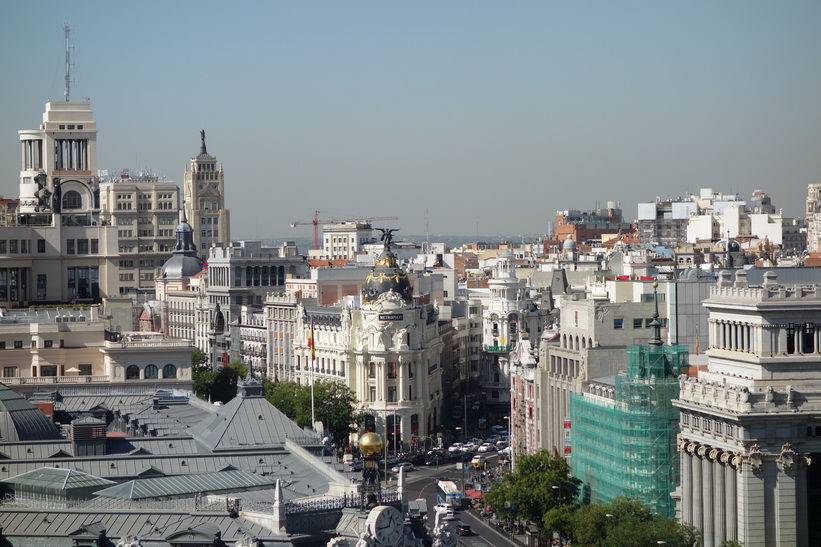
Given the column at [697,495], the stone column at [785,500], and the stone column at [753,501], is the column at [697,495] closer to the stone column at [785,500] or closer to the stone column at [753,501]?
the stone column at [753,501]

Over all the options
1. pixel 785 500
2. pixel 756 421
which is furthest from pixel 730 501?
pixel 756 421

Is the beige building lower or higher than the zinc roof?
higher

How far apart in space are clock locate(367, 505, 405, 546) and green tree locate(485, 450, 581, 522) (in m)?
68.9

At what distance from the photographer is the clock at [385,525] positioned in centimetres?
7338

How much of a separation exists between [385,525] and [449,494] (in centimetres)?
9573

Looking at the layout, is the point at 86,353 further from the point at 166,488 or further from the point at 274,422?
the point at 166,488

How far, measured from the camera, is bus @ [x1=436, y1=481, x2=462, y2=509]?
167 metres

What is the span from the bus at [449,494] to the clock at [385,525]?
3532 inches

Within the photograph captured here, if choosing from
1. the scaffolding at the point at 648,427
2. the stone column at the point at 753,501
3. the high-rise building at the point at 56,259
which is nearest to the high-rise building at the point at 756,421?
the stone column at the point at 753,501

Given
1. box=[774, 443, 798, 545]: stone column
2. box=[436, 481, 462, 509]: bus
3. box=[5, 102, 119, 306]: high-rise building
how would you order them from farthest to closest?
1. box=[5, 102, 119, 306]: high-rise building
2. box=[436, 481, 462, 509]: bus
3. box=[774, 443, 798, 545]: stone column

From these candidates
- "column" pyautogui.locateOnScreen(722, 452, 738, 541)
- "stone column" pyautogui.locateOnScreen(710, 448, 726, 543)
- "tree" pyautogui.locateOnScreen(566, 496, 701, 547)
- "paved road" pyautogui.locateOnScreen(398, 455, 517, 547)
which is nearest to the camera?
"column" pyautogui.locateOnScreen(722, 452, 738, 541)

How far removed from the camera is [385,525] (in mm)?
73938

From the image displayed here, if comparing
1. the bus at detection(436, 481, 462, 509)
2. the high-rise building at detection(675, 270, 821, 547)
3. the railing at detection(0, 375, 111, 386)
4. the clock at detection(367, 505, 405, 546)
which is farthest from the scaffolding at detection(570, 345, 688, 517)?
the clock at detection(367, 505, 405, 546)

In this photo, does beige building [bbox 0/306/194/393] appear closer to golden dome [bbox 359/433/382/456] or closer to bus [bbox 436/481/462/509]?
bus [bbox 436/481/462/509]
